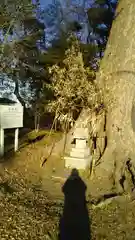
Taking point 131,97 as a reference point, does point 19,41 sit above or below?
above

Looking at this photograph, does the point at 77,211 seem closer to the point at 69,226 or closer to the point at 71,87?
the point at 69,226

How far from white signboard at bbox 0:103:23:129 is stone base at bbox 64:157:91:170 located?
1.90 m

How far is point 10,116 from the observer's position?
8.47m

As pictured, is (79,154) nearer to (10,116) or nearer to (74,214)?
(10,116)

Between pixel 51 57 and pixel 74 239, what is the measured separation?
37.0 ft

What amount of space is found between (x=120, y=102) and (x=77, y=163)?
6.33 ft

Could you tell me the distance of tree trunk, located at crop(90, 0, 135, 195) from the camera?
25.2 feet

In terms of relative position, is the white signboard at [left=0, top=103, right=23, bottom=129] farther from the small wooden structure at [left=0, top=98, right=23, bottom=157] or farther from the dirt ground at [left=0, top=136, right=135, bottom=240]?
the dirt ground at [left=0, top=136, right=135, bottom=240]

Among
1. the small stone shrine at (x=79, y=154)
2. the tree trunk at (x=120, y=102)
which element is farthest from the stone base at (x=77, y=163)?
the tree trunk at (x=120, y=102)

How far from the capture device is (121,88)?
7.83m

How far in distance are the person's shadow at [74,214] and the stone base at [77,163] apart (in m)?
0.39

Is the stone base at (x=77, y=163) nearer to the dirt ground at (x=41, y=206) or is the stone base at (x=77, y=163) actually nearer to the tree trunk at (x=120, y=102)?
the dirt ground at (x=41, y=206)

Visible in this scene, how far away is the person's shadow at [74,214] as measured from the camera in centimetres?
456

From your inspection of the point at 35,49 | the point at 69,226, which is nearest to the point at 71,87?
the point at 69,226
